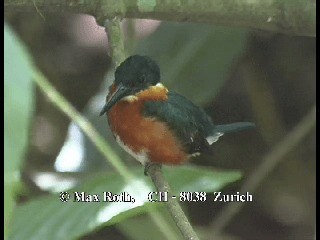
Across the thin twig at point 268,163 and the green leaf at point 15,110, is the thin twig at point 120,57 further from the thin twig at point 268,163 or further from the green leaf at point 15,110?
the green leaf at point 15,110

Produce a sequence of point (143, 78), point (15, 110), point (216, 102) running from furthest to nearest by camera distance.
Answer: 1. point (216, 102)
2. point (143, 78)
3. point (15, 110)

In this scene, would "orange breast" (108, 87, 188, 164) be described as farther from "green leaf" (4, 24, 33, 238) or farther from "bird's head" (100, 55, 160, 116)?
"green leaf" (4, 24, 33, 238)

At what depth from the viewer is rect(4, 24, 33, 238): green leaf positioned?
0.22 m

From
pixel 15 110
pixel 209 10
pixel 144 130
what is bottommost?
pixel 15 110

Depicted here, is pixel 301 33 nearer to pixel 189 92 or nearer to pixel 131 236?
pixel 189 92

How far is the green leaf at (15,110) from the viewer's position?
0.22 metres

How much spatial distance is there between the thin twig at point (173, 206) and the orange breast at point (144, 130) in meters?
0.01

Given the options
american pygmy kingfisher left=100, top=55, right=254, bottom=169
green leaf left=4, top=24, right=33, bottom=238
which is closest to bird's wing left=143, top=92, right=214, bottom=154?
american pygmy kingfisher left=100, top=55, right=254, bottom=169

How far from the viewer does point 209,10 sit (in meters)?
0.55

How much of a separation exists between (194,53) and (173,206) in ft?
1.00

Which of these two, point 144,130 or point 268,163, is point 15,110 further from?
point 268,163

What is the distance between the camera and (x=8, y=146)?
0.23 m

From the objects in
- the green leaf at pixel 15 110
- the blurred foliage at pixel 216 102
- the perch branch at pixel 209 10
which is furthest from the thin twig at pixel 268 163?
the green leaf at pixel 15 110

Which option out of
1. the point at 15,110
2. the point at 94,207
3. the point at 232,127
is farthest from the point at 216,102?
the point at 15,110
